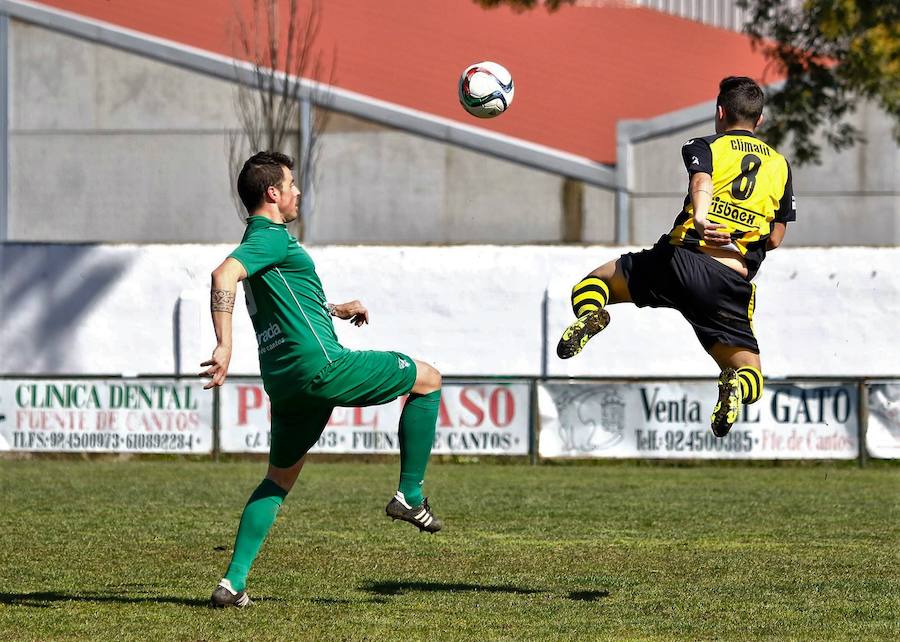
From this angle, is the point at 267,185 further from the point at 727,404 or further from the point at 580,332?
the point at 727,404

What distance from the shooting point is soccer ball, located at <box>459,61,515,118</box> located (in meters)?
10.1

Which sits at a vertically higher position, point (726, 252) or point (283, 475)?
point (726, 252)

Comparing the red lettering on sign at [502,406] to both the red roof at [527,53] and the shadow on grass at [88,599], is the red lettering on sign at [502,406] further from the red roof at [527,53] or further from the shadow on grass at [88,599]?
the shadow on grass at [88,599]

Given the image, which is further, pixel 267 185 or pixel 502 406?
pixel 502 406

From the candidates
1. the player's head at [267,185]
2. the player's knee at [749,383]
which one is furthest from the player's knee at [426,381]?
the player's knee at [749,383]

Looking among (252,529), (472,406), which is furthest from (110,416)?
(252,529)

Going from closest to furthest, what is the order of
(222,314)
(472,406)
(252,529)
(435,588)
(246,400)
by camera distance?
(222,314) < (252,529) < (435,588) < (472,406) < (246,400)

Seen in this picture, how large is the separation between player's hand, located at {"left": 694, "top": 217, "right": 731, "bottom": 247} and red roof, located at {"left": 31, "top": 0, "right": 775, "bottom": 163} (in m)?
21.3

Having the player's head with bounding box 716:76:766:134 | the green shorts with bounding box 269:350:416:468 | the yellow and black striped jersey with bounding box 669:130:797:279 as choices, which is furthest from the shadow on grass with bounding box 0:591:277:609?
the player's head with bounding box 716:76:766:134

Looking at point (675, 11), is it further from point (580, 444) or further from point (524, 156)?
point (580, 444)

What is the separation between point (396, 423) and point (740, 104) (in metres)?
11.6

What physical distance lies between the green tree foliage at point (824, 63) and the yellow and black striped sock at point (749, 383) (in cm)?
1461

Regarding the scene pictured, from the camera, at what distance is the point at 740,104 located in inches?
328

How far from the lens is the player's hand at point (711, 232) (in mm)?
7926
